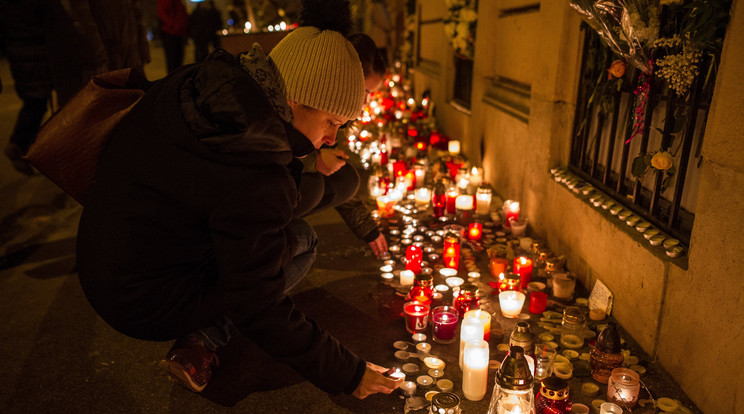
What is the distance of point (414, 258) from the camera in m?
3.44

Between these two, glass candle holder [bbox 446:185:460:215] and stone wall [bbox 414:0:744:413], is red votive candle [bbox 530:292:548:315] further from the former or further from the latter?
glass candle holder [bbox 446:185:460:215]

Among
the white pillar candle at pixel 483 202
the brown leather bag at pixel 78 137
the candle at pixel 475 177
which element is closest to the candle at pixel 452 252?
the white pillar candle at pixel 483 202

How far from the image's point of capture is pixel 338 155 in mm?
2965

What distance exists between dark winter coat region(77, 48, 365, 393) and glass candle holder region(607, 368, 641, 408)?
1.14 meters

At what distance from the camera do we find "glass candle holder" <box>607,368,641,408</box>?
216 cm

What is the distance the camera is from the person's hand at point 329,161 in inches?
116

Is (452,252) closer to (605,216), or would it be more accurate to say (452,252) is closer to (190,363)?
(605,216)

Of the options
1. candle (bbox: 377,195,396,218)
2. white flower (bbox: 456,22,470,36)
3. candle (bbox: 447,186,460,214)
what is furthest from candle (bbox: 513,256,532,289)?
white flower (bbox: 456,22,470,36)

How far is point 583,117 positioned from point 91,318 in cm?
351

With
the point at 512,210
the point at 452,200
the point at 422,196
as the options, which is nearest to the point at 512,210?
the point at 512,210

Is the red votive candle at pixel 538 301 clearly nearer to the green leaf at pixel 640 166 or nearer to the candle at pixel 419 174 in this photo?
the green leaf at pixel 640 166

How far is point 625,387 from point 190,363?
194 centimetres

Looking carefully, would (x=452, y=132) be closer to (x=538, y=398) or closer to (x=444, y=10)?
(x=444, y=10)

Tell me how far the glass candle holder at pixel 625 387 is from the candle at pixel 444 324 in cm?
79
